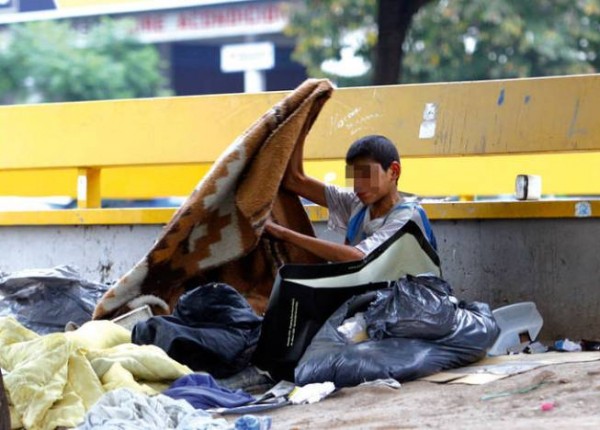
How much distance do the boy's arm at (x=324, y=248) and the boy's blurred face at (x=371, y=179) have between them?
0.25 metres

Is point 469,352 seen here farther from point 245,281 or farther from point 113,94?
point 113,94

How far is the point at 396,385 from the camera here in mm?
5164

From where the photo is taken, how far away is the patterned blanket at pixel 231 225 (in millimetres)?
5941

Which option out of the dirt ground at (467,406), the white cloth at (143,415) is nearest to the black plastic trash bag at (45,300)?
the dirt ground at (467,406)

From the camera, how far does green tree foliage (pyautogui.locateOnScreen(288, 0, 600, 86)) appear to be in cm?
1766

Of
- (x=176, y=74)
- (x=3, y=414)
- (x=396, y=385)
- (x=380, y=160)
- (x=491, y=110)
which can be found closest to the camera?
(x=3, y=414)

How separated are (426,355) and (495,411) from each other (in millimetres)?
779

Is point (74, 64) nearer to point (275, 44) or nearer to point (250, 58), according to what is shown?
point (250, 58)

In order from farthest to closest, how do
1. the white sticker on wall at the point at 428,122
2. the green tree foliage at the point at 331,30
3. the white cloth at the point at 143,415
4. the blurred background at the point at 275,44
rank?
the green tree foliage at the point at 331,30 → the blurred background at the point at 275,44 → the white sticker on wall at the point at 428,122 → the white cloth at the point at 143,415

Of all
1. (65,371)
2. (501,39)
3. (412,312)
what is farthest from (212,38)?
(65,371)

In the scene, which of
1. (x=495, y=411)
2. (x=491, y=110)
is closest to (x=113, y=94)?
(x=491, y=110)

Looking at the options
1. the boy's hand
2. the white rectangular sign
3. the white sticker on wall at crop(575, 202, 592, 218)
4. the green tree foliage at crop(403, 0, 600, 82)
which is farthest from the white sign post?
the boy's hand

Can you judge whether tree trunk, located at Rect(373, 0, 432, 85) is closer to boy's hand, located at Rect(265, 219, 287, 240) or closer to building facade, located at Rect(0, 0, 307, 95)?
boy's hand, located at Rect(265, 219, 287, 240)

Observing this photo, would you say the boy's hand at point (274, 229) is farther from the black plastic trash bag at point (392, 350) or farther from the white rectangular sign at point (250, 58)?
the white rectangular sign at point (250, 58)
